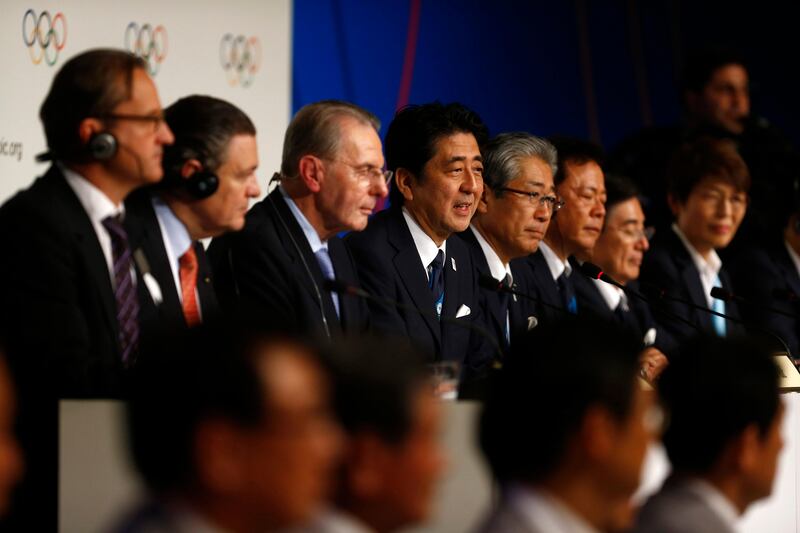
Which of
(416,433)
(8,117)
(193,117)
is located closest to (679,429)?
(416,433)

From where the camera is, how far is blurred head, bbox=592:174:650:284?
217 inches

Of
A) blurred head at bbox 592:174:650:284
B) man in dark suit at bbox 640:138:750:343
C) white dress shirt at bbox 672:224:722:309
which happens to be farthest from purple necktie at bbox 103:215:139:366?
white dress shirt at bbox 672:224:722:309

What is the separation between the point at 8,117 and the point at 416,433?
10.3 ft

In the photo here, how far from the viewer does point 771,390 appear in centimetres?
217

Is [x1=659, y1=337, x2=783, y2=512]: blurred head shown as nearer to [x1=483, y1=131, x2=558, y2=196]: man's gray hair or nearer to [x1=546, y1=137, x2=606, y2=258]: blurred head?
[x1=483, y1=131, x2=558, y2=196]: man's gray hair

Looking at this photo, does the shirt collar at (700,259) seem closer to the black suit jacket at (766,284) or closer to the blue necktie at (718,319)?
the blue necktie at (718,319)

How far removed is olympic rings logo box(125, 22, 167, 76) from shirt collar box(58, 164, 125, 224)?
1.94 meters

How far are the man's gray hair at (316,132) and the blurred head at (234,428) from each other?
2.47m

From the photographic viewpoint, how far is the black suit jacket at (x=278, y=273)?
12.6 ft

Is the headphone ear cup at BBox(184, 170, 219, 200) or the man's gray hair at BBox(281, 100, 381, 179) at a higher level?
the man's gray hair at BBox(281, 100, 381, 179)

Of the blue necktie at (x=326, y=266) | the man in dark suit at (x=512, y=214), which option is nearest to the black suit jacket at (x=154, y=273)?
the blue necktie at (x=326, y=266)

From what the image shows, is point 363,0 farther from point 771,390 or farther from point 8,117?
point 771,390

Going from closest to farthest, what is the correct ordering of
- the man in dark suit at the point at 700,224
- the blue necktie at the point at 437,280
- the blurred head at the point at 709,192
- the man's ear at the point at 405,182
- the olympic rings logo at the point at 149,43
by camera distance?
1. the blue necktie at the point at 437,280
2. the man's ear at the point at 405,182
3. the olympic rings logo at the point at 149,43
4. the man in dark suit at the point at 700,224
5. the blurred head at the point at 709,192

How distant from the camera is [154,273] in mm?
3389
